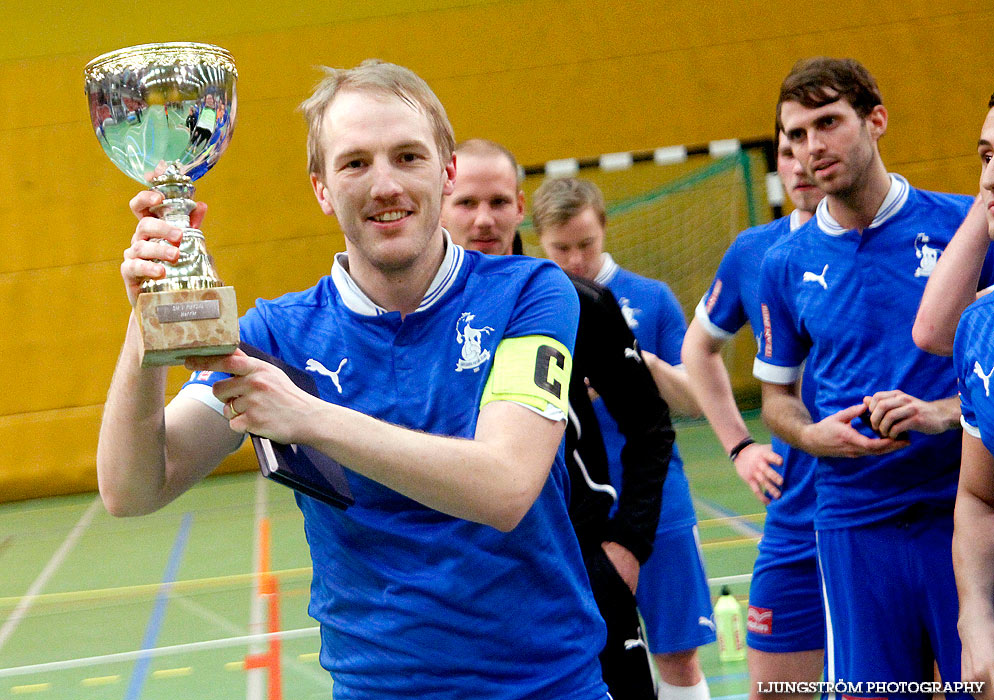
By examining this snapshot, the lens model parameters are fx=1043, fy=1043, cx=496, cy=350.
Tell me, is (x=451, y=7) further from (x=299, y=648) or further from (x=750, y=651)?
(x=750, y=651)

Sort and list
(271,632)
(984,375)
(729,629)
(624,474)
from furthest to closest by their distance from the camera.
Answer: (271,632) → (729,629) → (624,474) → (984,375)

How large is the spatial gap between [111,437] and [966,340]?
1.69m

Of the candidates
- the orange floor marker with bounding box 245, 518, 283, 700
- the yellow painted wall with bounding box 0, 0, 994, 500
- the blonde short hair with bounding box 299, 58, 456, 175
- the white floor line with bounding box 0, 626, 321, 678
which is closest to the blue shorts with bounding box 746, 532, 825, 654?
the blonde short hair with bounding box 299, 58, 456, 175

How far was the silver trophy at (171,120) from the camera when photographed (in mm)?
1684

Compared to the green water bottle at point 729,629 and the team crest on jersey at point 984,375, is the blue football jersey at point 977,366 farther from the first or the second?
the green water bottle at point 729,629

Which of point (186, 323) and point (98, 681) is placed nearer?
point (186, 323)

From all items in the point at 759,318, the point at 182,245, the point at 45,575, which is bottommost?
the point at 45,575

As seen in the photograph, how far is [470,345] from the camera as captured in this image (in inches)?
73.2

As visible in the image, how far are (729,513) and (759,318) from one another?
4189 millimetres

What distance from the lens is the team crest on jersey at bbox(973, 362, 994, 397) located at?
206 cm

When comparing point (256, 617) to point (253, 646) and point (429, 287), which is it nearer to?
point (253, 646)

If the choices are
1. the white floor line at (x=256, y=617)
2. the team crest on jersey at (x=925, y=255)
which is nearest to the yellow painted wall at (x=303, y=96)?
the white floor line at (x=256, y=617)

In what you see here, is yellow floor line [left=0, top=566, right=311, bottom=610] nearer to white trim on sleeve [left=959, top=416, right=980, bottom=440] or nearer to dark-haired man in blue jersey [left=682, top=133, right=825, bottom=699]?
dark-haired man in blue jersey [left=682, top=133, right=825, bottom=699]

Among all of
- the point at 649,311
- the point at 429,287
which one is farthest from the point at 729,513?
the point at 429,287
